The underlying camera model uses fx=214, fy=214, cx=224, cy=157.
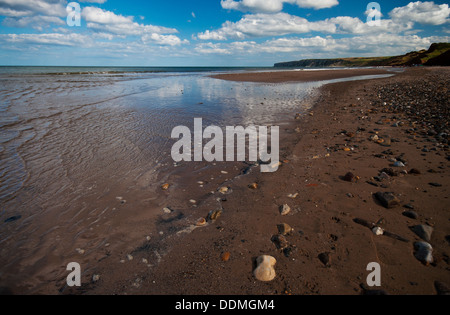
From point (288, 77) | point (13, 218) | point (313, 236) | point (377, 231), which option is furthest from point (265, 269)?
point (288, 77)

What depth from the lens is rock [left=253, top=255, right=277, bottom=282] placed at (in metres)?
2.61

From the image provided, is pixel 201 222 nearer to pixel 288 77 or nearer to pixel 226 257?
pixel 226 257

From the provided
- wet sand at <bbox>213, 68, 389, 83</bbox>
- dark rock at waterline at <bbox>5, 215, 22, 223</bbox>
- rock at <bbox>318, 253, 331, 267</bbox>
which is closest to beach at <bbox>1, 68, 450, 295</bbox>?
rock at <bbox>318, 253, 331, 267</bbox>

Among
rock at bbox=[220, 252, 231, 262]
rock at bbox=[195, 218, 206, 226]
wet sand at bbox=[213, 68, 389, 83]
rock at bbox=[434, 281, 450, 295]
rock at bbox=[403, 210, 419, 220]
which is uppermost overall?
wet sand at bbox=[213, 68, 389, 83]

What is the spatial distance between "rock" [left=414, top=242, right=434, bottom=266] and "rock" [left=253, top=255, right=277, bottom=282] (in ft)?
6.07

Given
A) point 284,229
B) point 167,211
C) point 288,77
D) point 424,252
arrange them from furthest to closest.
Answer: point 288,77, point 167,211, point 284,229, point 424,252

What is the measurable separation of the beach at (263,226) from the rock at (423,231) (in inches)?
1.5

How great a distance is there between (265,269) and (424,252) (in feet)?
6.88

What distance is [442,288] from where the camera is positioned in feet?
7.68

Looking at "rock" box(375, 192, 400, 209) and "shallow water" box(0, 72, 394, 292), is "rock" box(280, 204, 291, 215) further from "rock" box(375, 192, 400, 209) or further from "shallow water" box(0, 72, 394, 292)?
"shallow water" box(0, 72, 394, 292)

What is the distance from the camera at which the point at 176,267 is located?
282 centimetres
